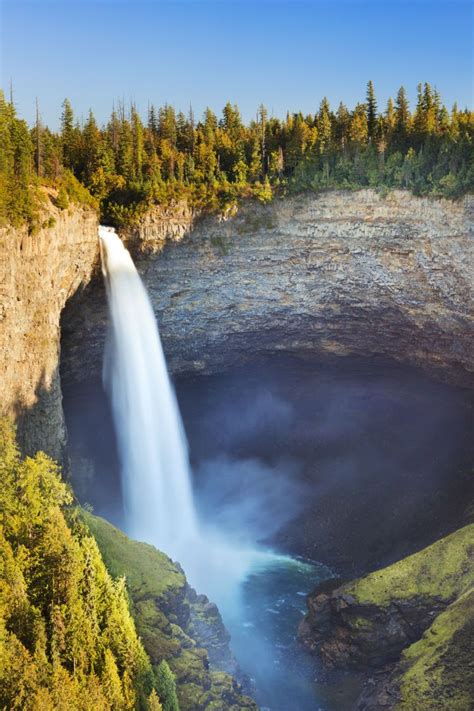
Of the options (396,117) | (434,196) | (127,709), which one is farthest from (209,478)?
(127,709)

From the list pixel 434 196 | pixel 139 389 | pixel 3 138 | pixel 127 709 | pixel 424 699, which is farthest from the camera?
pixel 139 389

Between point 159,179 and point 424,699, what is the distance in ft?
93.4

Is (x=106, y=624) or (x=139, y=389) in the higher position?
(x=139, y=389)

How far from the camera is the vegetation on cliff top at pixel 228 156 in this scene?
Answer: 127 ft

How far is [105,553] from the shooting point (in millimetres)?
30688

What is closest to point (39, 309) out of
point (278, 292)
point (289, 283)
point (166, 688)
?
point (278, 292)

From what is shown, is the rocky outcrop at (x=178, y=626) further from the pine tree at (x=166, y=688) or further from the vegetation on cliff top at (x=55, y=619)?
the vegetation on cliff top at (x=55, y=619)

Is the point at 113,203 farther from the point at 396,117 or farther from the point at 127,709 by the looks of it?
the point at 127,709

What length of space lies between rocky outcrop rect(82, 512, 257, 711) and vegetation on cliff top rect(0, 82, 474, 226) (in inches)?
570

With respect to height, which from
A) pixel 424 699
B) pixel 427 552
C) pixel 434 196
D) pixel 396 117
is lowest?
pixel 424 699

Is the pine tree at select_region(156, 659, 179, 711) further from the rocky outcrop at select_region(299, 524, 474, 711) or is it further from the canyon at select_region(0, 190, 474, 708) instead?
the canyon at select_region(0, 190, 474, 708)

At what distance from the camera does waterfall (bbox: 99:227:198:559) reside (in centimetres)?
4069

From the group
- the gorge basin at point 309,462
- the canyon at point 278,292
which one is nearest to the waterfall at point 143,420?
the canyon at point 278,292

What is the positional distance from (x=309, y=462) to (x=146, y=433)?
13.9 m
